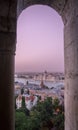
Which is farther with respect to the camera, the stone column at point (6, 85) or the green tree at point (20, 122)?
the green tree at point (20, 122)

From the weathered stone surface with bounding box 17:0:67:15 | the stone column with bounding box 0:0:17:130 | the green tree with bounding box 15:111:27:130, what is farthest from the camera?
the green tree with bounding box 15:111:27:130

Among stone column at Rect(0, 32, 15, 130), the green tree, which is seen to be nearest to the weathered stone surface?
stone column at Rect(0, 32, 15, 130)

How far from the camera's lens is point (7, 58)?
3.11m

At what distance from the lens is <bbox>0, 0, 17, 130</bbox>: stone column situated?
3.06 metres

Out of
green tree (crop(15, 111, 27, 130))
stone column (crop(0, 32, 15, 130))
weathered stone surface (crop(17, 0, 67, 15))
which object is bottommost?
green tree (crop(15, 111, 27, 130))

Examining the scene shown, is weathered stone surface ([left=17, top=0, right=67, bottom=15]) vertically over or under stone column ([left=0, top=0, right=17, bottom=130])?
over

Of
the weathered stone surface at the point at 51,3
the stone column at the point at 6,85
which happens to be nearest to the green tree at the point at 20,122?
the weathered stone surface at the point at 51,3

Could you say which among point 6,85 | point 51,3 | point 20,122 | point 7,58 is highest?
point 51,3

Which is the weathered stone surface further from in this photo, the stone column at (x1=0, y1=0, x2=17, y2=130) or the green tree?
the green tree

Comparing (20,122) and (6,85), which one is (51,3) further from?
Result: (20,122)

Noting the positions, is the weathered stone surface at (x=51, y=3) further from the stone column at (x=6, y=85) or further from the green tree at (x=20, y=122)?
the green tree at (x=20, y=122)

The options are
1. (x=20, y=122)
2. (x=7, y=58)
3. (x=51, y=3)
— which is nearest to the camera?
(x=7, y=58)

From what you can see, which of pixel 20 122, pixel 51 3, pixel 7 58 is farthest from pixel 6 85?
pixel 20 122

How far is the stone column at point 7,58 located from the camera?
3.06m
